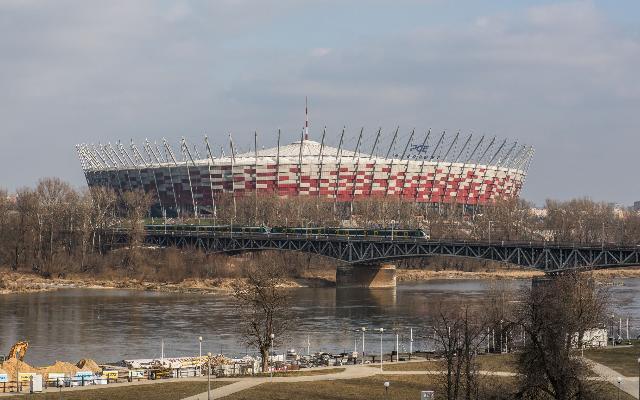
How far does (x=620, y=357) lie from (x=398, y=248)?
7417 centimetres

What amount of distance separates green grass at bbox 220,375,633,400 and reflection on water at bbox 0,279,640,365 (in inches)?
833

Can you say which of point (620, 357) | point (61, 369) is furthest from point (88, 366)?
point (620, 357)

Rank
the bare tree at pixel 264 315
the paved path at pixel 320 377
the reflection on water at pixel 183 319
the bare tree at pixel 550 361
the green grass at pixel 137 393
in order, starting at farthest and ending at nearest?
the reflection on water at pixel 183 319
the bare tree at pixel 264 315
the paved path at pixel 320 377
the green grass at pixel 137 393
the bare tree at pixel 550 361

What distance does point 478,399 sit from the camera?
2130 inches

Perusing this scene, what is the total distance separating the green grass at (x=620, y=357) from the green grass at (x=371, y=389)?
7.94m

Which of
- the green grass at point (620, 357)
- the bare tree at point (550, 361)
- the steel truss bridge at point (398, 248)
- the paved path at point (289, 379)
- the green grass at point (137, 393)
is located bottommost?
the green grass at point (137, 393)

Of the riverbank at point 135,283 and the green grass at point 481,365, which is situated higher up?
the riverbank at point 135,283

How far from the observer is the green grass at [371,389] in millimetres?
57094

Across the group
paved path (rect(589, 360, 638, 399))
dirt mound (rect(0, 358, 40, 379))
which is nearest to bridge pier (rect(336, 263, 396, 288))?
paved path (rect(589, 360, 638, 399))

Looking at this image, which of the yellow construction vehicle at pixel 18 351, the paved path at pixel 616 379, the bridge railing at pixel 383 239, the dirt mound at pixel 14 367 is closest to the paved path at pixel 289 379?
the dirt mound at pixel 14 367

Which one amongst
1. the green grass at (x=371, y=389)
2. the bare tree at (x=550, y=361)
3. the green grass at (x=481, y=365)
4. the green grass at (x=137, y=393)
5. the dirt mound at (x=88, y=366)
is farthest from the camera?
the dirt mound at (x=88, y=366)

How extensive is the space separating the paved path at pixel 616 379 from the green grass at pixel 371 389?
1.87 ft

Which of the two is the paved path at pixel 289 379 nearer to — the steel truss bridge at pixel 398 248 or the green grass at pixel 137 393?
the green grass at pixel 137 393

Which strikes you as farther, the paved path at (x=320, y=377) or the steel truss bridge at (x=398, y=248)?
the steel truss bridge at (x=398, y=248)
